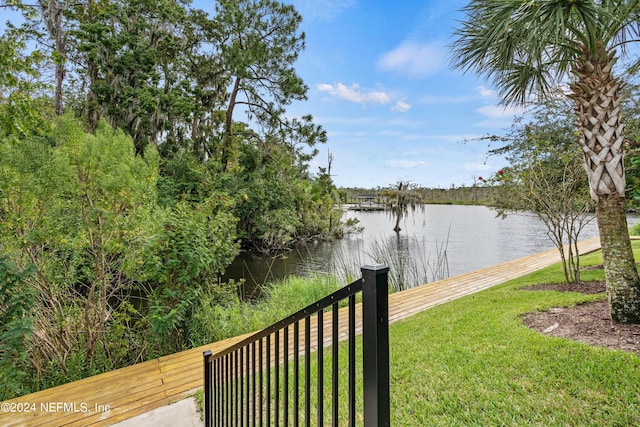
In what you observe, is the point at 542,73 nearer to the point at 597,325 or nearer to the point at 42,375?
the point at 597,325

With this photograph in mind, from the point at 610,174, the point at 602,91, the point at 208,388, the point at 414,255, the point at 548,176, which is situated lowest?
the point at 414,255

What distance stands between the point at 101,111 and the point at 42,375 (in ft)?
24.4

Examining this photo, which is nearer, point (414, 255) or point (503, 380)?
point (503, 380)

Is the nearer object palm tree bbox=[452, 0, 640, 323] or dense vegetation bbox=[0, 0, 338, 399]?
palm tree bbox=[452, 0, 640, 323]

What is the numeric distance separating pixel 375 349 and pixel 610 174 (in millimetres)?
3097

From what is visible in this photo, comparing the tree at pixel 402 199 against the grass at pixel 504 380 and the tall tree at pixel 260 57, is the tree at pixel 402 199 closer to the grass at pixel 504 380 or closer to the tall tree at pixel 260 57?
the tall tree at pixel 260 57

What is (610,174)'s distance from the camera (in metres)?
2.54

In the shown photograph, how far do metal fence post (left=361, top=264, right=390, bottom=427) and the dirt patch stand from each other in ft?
8.77

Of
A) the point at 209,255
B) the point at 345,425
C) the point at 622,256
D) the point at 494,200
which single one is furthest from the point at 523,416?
the point at 494,200

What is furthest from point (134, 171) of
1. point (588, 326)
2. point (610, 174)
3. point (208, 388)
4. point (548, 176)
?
point (548, 176)

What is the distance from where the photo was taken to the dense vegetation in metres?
2.61

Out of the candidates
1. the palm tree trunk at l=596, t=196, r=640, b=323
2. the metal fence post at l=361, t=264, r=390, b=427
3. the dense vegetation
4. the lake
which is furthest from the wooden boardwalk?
the lake

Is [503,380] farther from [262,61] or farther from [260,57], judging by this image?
[262,61]

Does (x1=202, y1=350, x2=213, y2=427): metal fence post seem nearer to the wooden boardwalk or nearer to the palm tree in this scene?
the wooden boardwalk
